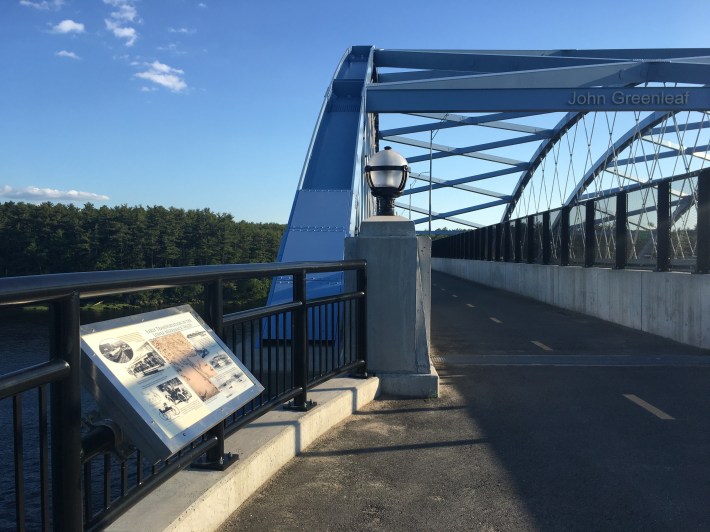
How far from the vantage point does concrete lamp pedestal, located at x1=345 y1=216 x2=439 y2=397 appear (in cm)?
710

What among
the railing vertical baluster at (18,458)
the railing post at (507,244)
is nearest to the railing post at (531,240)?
the railing post at (507,244)

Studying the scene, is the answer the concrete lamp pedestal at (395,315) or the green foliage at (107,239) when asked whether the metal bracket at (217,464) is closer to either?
the concrete lamp pedestal at (395,315)

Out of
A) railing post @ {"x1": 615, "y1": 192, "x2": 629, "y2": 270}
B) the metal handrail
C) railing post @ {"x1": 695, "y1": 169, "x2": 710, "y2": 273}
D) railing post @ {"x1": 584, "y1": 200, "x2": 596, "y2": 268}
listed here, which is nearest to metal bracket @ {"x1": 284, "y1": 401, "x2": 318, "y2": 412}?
the metal handrail

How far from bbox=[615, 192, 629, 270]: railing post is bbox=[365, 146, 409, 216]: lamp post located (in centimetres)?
838

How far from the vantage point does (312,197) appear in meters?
16.1

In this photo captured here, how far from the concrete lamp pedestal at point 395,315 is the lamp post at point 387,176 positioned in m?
0.66

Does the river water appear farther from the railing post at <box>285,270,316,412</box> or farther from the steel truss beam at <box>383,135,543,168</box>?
the steel truss beam at <box>383,135,543,168</box>

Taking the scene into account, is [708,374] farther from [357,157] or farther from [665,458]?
[357,157]

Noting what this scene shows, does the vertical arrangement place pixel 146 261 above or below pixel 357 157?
below

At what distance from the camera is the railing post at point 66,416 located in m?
2.62

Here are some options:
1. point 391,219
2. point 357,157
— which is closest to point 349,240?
point 391,219

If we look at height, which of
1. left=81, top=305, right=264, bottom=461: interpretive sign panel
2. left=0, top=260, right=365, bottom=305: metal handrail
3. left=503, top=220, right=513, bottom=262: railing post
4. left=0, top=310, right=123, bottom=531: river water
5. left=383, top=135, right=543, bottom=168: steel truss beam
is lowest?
left=0, top=310, right=123, bottom=531: river water

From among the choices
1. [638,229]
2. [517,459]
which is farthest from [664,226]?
[517,459]

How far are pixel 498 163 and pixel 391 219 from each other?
53.9 metres
